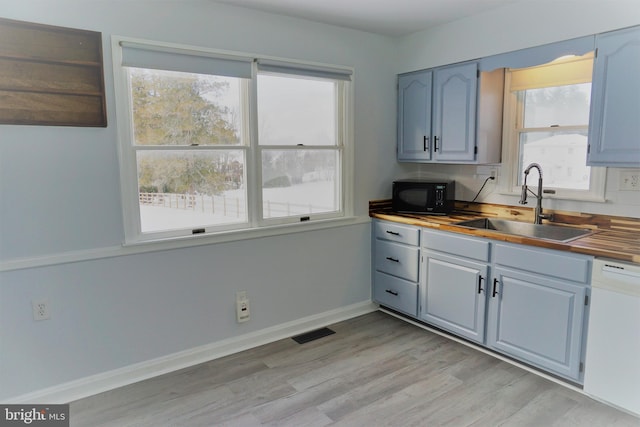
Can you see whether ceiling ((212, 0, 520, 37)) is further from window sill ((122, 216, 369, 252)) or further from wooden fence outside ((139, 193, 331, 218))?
window sill ((122, 216, 369, 252))

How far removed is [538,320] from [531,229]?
0.77 meters

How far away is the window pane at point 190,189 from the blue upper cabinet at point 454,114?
1.57 metres

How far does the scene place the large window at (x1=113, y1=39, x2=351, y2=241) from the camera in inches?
99.3

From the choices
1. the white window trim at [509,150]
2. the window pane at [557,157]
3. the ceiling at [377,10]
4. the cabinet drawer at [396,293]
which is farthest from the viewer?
the cabinet drawer at [396,293]

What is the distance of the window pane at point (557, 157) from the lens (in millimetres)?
2867

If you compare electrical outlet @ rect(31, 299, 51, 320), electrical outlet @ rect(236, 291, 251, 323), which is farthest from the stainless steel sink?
electrical outlet @ rect(31, 299, 51, 320)

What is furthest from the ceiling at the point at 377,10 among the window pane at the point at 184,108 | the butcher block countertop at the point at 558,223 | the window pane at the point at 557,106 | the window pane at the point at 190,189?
the butcher block countertop at the point at 558,223

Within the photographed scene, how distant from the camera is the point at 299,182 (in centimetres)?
327

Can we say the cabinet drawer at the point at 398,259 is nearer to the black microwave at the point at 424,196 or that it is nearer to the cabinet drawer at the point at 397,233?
the cabinet drawer at the point at 397,233

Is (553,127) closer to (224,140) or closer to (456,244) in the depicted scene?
(456,244)

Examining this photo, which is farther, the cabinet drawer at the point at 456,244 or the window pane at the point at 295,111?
the window pane at the point at 295,111

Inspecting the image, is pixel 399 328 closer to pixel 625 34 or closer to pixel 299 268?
pixel 299 268

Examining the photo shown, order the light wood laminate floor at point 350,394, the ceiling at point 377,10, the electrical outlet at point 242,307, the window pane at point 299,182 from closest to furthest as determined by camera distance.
Answer: the light wood laminate floor at point 350,394 → the ceiling at point 377,10 → the electrical outlet at point 242,307 → the window pane at point 299,182

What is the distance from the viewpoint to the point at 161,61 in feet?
8.18
